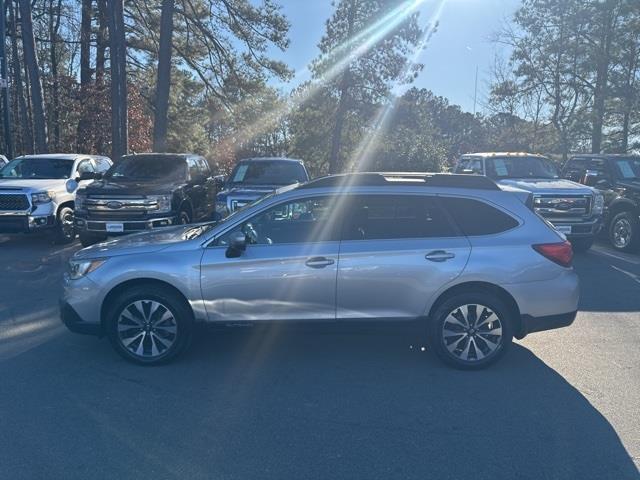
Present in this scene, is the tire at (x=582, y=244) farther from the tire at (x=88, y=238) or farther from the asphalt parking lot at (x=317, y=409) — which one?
the tire at (x=88, y=238)

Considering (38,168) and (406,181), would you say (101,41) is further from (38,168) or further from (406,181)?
(406,181)

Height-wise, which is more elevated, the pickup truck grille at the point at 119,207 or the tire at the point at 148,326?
the pickup truck grille at the point at 119,207

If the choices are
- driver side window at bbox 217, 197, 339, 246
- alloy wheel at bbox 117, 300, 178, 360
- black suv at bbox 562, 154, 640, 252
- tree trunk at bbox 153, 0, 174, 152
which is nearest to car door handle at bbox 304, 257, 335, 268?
driver side window at bbox 217, 197, 339, 246

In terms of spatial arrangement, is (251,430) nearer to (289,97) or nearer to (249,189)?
(249,189)

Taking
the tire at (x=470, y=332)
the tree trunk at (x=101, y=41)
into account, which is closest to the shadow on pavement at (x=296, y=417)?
the tire at (x=470, y=332)

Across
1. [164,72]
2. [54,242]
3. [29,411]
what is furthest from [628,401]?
[164,72]

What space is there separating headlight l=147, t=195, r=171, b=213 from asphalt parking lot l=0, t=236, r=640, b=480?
4.33 metres

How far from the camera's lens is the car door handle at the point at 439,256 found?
4828 mm

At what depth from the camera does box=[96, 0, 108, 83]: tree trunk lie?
2491 centimetres

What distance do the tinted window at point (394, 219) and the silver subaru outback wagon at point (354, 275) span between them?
0.03 ft

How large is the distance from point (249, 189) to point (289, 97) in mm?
19762

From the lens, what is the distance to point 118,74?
18.8 meters

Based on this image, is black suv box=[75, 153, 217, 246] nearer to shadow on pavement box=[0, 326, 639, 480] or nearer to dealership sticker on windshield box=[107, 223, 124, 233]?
dealership sticker on windshield box=[107, 223, 124, 233]

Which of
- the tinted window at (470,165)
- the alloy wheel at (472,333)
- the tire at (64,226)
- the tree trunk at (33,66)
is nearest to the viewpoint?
the alloy wheel at (472,333)
